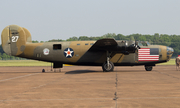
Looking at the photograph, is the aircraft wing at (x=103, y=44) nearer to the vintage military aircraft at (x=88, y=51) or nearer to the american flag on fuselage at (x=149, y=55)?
the vintage military aircraft at (x=88, y=51)

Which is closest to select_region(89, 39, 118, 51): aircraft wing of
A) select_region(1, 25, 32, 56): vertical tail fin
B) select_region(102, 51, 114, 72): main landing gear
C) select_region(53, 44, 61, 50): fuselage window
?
select_region(102, 51, 114, 72): main landing gear

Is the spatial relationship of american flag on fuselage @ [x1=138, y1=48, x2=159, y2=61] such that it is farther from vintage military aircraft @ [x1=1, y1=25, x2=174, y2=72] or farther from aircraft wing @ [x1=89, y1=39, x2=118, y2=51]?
aircraft wing @ [x1=89, y1=39, x2=118, y2=51]

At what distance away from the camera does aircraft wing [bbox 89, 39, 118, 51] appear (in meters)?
22.6

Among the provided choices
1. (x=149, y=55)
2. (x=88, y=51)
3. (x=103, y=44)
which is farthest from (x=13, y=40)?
(x=149, y=55)

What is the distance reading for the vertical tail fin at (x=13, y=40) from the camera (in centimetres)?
2608

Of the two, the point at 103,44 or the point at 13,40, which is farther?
the point at 13,40

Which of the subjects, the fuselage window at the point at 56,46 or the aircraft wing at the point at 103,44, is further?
the fuselage window at the point at 56,46

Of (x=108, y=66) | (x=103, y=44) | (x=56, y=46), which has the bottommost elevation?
(x=108, y=66)

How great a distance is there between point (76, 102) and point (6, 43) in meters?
20.3

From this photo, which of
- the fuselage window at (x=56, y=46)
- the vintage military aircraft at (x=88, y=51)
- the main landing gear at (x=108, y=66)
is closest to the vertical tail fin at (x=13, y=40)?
the vintage military aircraft at (x=88, y=51)

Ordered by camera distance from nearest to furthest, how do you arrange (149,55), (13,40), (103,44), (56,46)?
1. (103,44)
2. (149,55)
3. (56,46)
4. (13,40)

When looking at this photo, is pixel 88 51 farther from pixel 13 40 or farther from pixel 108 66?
pixel 13 40

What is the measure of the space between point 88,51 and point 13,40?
900 centimetres

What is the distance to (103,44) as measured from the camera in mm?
23328
